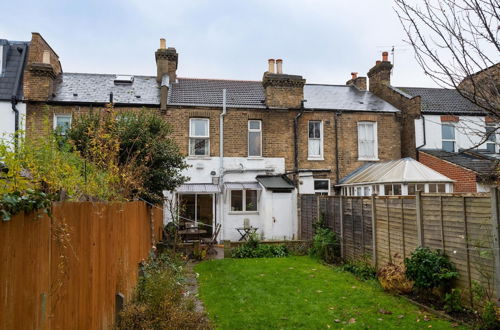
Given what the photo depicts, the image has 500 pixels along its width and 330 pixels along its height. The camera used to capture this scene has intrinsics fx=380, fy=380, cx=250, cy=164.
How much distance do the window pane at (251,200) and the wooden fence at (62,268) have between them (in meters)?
12.3

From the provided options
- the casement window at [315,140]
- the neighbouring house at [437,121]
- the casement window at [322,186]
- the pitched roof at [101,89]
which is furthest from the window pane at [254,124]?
Answer: the neighbouring house at [437,121]

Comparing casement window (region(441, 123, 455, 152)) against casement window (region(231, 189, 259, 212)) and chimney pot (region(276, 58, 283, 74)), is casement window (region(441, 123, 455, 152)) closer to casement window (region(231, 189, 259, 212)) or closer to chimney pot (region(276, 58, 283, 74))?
chimney pot (region(276, 58, 283, 74))

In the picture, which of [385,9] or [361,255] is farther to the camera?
[361,255]

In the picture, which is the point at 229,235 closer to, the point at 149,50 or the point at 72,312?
the point at 149,50

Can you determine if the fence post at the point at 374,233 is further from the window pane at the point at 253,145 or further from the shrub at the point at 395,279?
the window pane at the point at 253,145

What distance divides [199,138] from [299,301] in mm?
11137

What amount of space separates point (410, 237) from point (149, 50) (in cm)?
1723

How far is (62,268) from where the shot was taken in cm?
329

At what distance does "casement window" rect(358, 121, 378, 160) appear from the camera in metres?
19.6

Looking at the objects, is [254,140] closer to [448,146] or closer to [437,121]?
[437,121]

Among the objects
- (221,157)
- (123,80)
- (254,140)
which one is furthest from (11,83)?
(254,140)

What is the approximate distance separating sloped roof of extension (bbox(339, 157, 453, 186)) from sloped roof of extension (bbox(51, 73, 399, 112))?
13.3 ft

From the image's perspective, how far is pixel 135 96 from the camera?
18.3 meters

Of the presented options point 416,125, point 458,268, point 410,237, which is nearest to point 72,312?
point 458,268
